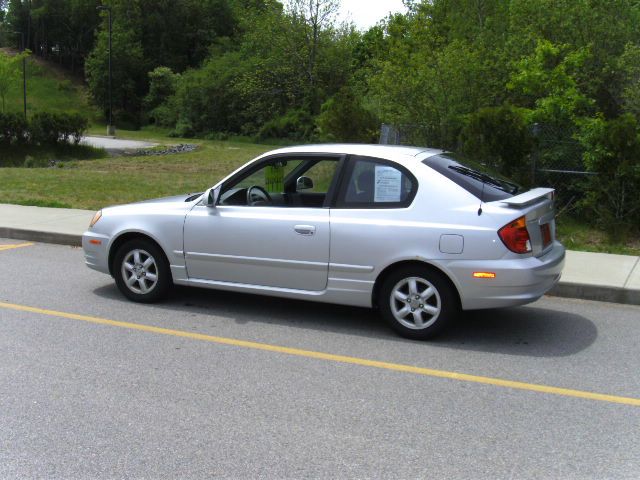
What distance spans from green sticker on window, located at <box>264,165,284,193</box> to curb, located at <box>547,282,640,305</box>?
3.22 m

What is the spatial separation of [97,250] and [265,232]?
6.55ft

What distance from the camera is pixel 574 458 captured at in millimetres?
3734

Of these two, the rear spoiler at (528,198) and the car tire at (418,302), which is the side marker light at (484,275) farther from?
the rear spoiler at (528,198)

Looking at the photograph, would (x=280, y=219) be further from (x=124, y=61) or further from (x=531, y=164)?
(x=124, y=61)

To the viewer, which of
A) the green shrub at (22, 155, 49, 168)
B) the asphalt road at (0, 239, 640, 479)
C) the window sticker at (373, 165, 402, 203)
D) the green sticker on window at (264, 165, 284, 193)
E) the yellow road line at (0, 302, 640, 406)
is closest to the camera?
the asphalt road at (0, 239, 640, 479)

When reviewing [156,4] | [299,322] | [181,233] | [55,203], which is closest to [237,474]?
[299,322]

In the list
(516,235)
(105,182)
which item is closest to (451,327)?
(516,235)

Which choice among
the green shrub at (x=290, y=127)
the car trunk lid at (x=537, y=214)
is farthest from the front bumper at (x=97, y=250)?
the green shrub at (x=290, y=127)

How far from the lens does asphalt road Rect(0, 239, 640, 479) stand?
3691mm

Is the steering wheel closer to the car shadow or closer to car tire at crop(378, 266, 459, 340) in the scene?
the car shadow

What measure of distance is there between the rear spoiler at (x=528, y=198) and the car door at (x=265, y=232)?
156 cm

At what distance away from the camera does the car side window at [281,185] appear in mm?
6414

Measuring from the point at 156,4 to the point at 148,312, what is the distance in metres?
84.3

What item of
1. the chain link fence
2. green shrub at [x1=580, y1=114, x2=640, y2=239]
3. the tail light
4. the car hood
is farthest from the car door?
the chain link fence
